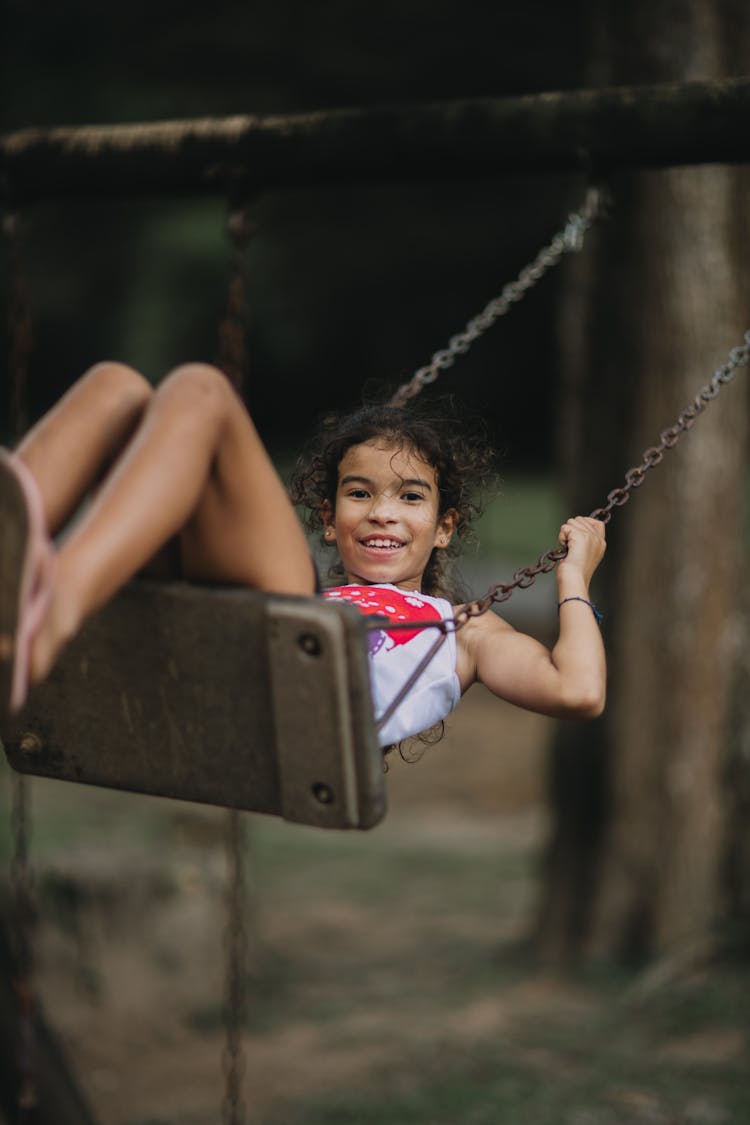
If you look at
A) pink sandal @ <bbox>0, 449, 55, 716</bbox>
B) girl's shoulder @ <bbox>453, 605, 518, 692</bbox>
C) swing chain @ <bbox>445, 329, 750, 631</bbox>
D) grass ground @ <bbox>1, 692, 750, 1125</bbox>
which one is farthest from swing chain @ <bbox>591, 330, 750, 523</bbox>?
grass ground @ <bbox>1, 692, 750, 1125</bbox>

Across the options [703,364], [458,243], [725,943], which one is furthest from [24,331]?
[458,243]

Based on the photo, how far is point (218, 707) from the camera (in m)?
2.26

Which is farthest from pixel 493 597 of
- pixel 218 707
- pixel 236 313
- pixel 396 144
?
pixel 396 144

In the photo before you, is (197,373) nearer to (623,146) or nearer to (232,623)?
(232,623)

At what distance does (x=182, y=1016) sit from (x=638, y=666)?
2.17 metres

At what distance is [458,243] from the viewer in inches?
693

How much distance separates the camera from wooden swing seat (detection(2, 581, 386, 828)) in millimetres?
2129

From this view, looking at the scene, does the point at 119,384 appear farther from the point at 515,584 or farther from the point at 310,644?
the point at 515,584

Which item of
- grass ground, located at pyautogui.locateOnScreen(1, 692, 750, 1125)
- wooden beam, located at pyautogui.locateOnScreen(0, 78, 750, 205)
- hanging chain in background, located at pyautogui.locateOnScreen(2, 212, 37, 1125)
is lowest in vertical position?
grass ground, located at pyautogui.locateOnScreen(1, 692, 750, 1125)

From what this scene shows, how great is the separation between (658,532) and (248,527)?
388cm

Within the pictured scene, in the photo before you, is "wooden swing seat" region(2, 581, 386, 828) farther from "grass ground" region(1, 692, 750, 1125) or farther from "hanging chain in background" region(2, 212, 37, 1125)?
"grass ground" region(1, 692, 750, 1125)

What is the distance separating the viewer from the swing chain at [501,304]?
9.38 feet

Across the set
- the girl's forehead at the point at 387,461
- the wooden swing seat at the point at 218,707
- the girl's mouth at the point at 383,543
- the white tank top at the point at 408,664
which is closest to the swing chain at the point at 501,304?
the girl's forehead at the point at 387,461

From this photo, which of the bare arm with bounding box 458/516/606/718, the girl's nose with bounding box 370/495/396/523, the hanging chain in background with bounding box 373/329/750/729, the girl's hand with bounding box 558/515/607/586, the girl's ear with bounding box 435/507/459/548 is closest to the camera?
the hanging chain in background with bounding box 373/329/750/729
